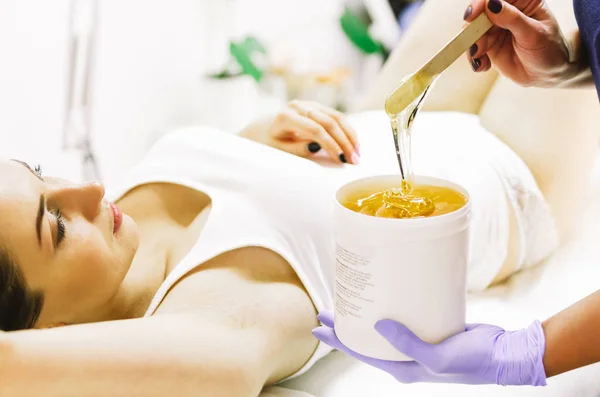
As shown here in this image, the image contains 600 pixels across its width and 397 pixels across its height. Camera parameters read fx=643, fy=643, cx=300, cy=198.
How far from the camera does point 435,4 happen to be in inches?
60.5

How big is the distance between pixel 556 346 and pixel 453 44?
14.8 inches

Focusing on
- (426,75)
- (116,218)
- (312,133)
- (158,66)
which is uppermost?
(426,75)

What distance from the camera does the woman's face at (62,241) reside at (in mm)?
826

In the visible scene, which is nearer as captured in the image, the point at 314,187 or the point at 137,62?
the point at 314,187

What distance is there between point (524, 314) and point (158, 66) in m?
1.88

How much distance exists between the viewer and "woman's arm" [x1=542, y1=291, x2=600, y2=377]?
0.74 metres

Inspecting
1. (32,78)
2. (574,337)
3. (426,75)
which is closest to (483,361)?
(574,337)

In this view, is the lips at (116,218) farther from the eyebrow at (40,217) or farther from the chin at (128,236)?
the eyebrow at (40,217)

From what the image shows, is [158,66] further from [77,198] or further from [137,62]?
[77,198]

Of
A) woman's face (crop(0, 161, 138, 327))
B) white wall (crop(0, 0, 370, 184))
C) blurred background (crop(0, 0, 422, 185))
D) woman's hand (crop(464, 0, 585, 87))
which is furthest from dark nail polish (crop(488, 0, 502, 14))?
white wall (crop(0, 0, 370, 184))

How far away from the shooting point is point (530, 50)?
93cm

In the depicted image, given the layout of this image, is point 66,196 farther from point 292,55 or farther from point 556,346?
point 292,55

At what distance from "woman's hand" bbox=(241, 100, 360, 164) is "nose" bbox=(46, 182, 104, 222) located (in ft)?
1.31

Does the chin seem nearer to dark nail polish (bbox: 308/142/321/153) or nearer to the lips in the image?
the lips
